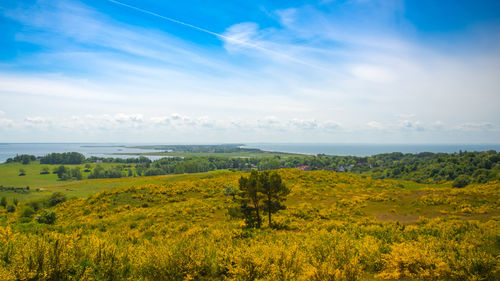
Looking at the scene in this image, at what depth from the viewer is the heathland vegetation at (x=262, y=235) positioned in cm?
708

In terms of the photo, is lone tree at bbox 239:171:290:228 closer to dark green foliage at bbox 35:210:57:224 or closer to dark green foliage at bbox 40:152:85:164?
dark green foliage at bbox 35:210:57:224

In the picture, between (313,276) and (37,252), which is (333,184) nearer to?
(313,276)

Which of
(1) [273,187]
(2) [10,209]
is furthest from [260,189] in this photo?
(2) [10,209]

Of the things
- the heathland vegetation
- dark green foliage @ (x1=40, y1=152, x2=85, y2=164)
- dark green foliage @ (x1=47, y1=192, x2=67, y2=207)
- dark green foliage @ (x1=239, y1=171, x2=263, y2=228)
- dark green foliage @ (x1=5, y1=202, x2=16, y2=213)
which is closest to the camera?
the heathland vegetation

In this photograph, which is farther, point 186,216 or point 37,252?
point 186,216

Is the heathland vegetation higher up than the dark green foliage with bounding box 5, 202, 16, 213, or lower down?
higher up

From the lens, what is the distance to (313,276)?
6535mm

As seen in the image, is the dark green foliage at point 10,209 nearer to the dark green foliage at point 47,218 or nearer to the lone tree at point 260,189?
the dark green foliage at point 47,218

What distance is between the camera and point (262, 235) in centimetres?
1368

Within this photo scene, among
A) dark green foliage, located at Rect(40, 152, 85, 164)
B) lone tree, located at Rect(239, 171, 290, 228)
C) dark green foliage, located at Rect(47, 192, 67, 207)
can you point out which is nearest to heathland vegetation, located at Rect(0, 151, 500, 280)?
lone tree, located at Rect(239, 171, 290, 228)

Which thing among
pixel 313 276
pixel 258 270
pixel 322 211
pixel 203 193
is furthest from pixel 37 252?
pixel 203 193

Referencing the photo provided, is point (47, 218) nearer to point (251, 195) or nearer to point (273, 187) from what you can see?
point (251, 195)

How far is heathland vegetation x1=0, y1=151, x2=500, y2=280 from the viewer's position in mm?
7082

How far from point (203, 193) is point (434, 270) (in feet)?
96.4
